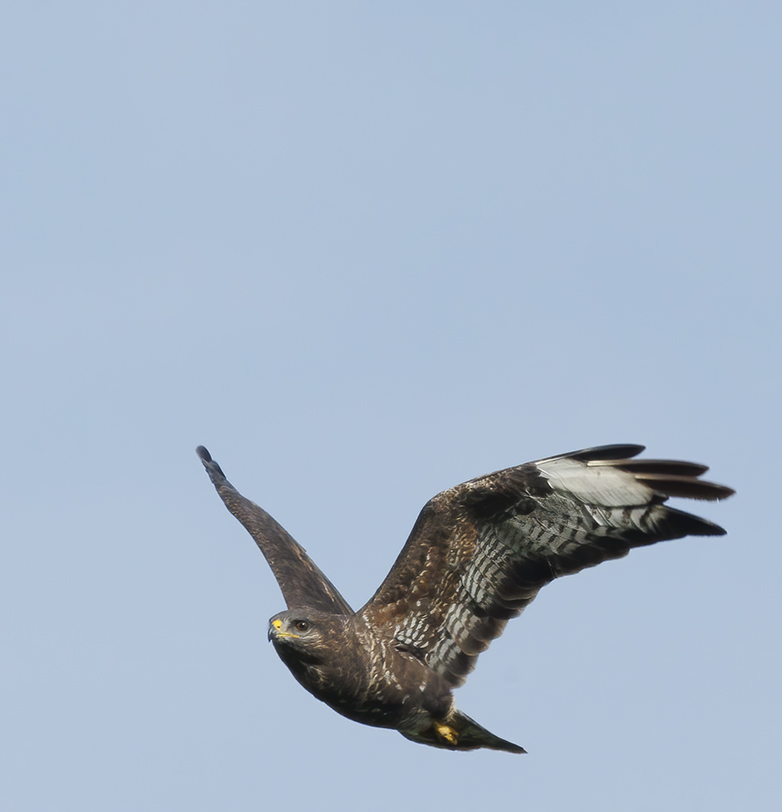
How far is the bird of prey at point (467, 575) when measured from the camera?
12.0 m

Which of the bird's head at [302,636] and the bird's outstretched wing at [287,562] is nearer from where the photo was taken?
the bird's head at [302,636]

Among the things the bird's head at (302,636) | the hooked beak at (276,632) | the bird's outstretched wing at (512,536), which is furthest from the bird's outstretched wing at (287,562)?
the bird's outstretched wing at (512,536)

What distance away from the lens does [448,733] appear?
13648 mm

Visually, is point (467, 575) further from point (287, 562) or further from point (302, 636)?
point (287, 562)

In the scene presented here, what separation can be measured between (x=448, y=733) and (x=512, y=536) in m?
2.18

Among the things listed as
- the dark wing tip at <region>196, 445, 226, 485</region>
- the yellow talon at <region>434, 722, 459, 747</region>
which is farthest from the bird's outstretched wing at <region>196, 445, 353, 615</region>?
the yellow talon at <region>434, 722, 459, 747</region>

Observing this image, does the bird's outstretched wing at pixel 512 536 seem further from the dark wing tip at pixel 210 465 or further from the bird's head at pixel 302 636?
the dark wing tip at pixel 210 465

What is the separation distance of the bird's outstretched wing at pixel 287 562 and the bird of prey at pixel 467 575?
284 mm

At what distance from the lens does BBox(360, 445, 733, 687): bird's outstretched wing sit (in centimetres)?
1189

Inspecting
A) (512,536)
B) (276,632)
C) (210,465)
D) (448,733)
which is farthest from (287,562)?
(210,465)

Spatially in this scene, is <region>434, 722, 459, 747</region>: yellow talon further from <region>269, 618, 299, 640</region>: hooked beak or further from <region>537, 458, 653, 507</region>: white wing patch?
<region>537, 458, 653, 507</region>: white wing patch

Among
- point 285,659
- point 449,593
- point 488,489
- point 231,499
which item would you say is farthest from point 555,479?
point 231,499

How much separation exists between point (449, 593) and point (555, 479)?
1.79m

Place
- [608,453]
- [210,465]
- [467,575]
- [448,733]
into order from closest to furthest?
1. [608,453]
2. [467,575]
3. [448,733]
4. [210,465]
